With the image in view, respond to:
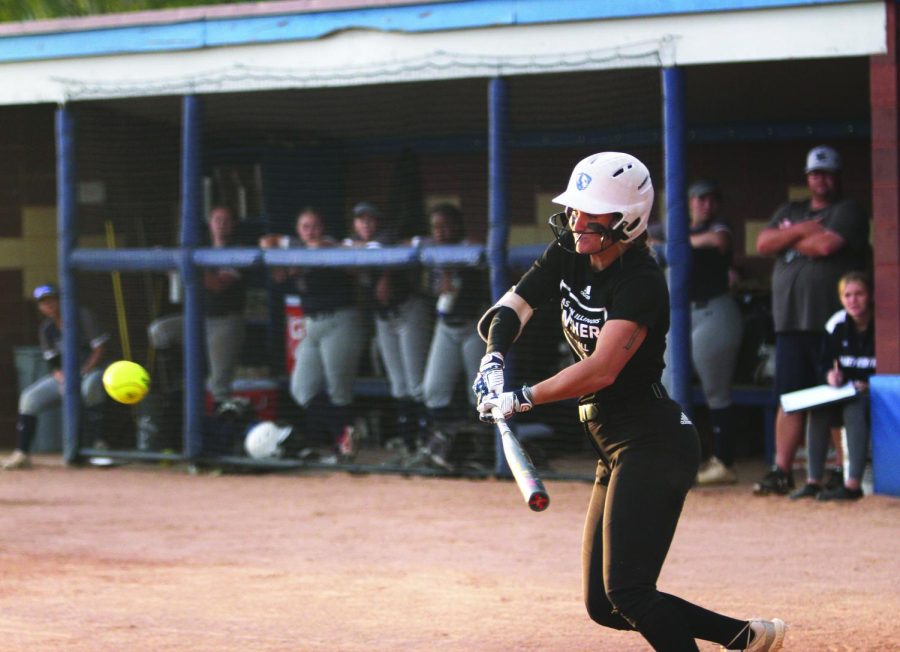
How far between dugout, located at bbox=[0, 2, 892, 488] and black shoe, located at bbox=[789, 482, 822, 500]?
1146mm

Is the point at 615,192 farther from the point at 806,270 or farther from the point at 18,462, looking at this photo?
the point at 18,462

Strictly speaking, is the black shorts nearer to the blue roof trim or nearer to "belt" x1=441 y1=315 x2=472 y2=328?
the blue roof trim

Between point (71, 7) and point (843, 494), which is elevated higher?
point (71, 7)

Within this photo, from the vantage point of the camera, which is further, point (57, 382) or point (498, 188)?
point (57, 382)

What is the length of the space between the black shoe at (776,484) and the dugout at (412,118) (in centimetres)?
118

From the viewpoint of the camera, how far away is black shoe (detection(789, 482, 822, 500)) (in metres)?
8.56

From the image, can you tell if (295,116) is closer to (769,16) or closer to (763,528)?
(769,16)

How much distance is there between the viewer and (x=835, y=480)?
28.1 feet

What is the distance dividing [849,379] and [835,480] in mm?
685

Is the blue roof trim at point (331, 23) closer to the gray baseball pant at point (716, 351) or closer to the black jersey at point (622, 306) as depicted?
the gray baseball pant at point (716, 351)

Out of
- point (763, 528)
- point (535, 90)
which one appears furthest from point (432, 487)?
point (535, 90)

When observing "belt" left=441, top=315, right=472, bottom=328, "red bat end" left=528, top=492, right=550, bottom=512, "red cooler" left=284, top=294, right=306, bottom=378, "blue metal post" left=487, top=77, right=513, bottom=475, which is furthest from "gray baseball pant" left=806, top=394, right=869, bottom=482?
"red bat end" left=528, top=492, right=550, bottom=512

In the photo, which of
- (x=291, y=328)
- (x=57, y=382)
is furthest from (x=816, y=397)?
(x=57, y=382)

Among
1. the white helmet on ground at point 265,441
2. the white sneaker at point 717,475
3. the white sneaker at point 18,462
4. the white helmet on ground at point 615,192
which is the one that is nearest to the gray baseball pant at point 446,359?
→ the white helmet on ground at point 265,441
